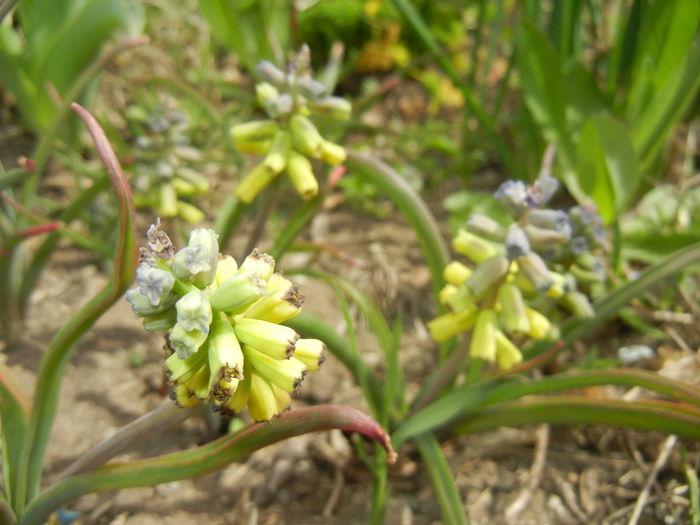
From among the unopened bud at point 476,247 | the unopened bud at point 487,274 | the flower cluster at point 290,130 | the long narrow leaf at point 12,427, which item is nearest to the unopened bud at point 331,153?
the flower cluster at point 290,130

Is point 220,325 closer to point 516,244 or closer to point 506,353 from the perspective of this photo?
point 516,244

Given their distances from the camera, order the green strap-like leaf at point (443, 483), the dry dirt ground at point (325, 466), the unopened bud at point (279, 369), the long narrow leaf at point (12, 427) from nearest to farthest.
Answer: the unopened bud at point (279, 369)
the long narrow leaf at point (12, 427)
the green strap-like leaf at point (443, 483)
the dry dirt ground at point (325, 466)

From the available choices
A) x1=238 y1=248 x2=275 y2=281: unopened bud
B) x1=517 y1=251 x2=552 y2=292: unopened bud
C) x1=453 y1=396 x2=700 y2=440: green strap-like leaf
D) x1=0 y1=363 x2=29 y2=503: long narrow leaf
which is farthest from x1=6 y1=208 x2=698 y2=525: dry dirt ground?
x1=238 y1=248 x2=275 y2=281: unopened bud

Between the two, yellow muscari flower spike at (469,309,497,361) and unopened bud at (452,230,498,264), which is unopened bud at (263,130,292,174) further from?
yellow muscari flower spike at (469,309,497,361)

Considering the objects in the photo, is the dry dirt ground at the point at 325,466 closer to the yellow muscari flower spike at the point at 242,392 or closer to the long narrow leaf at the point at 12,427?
the long narrow leaf at the point at 12,427

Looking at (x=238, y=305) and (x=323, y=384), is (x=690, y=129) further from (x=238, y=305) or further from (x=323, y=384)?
(x=238, y=305)

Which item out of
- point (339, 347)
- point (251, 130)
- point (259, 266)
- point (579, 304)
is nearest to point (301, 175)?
point (251, 130)

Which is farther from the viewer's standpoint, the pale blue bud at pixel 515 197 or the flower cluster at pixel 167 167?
the flower cluster at pixel 167 167

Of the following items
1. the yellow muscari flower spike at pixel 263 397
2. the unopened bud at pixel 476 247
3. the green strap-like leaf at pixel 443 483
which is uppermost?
the unopened bud at pixel 476 247
